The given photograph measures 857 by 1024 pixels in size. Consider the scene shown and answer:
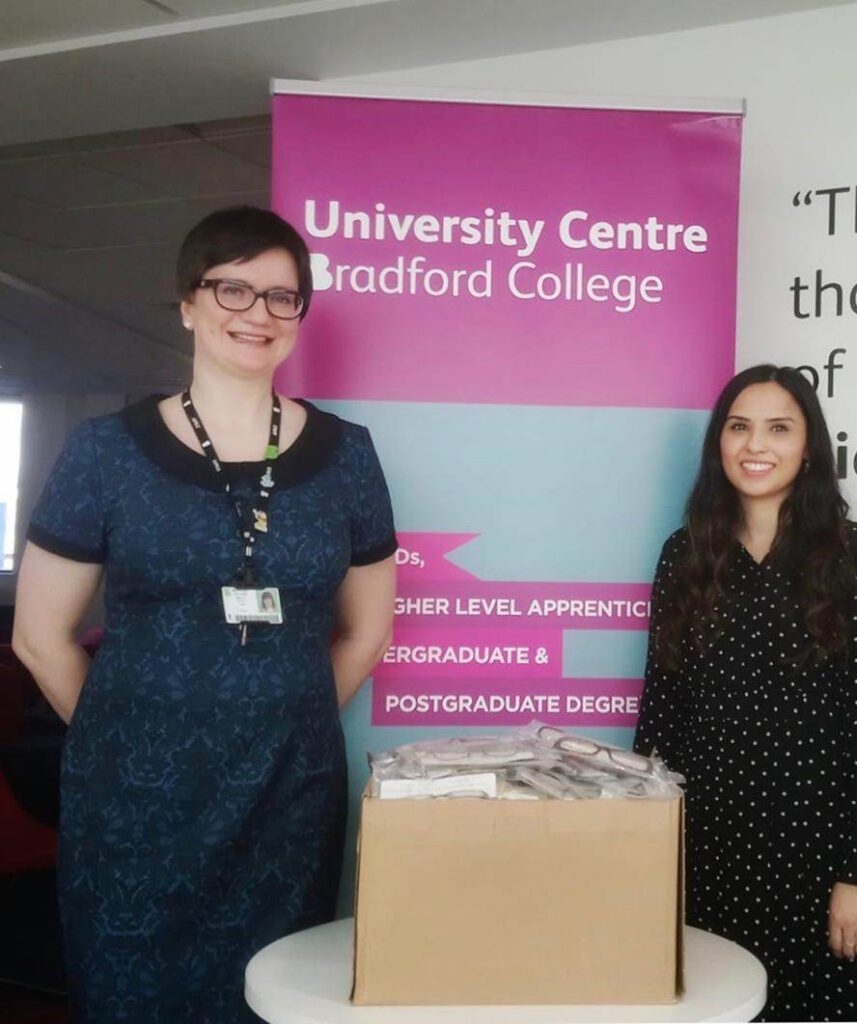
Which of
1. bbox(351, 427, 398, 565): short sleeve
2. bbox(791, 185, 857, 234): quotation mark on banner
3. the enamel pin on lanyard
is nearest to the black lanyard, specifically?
the enamel pin on lanyard

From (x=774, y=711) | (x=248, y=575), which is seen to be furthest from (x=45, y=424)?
(x=774, y=711)

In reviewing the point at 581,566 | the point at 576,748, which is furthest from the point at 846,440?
the point at 576,748

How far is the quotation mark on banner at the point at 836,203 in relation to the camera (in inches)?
99.0

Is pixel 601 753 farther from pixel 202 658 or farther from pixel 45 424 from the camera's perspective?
pixel 45 424

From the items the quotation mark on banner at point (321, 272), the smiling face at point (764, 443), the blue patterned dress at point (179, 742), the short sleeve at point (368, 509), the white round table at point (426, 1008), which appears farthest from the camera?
the quotation mark on banner at point (321, 272)

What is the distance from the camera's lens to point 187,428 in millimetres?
1827

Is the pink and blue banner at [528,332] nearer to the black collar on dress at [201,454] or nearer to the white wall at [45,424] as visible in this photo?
the black collar on dress at [201,454]

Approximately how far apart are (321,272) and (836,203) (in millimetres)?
1160

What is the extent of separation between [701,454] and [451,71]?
1163mm

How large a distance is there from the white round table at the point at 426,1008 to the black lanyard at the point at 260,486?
1.76ft

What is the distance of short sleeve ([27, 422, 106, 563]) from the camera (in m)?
1.75

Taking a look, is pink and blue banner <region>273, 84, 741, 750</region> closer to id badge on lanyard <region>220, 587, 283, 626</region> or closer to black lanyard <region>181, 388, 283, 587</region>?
black lanyard <region>181, 388, 283, 587</region>

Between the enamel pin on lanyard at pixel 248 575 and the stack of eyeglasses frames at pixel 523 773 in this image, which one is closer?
the stack of eyeglasses frames at pixel 523 773

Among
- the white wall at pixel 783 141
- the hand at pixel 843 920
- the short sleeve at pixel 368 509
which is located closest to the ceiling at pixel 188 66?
the white wall at pixel 783 141
